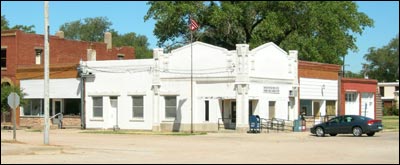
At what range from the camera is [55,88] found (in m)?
Answer: 48.2

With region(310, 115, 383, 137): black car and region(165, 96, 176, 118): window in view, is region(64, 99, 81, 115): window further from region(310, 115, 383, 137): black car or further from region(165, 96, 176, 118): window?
region(310, 115, 383, 137): black car

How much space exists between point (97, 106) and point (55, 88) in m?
4.32

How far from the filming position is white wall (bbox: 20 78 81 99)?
47.0 metres

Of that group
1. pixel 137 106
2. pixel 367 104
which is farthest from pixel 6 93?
pixel 367 104

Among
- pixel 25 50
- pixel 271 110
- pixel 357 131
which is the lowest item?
pixel 357 131

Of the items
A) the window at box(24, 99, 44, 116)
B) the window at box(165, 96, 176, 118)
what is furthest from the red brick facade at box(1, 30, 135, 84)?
the window at box(165, 96, 176, 118)

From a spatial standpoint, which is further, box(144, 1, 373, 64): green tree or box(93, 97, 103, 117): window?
box(144, 1, 373, 64): green tree

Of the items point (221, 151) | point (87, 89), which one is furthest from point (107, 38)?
point (221, 151)

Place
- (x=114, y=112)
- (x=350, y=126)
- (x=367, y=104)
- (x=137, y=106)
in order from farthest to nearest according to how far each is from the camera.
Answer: (x=367, y=104) < (x=114, y=112) < (x=137, y=106) < (x=350, y=126)

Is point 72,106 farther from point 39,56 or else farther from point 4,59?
point 39,56

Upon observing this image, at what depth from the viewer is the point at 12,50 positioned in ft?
167

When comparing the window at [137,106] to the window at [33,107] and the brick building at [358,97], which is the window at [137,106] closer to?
the window at [33,107]

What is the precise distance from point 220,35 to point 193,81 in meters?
20.5

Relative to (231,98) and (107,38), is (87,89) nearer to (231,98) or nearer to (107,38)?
(231,98)
